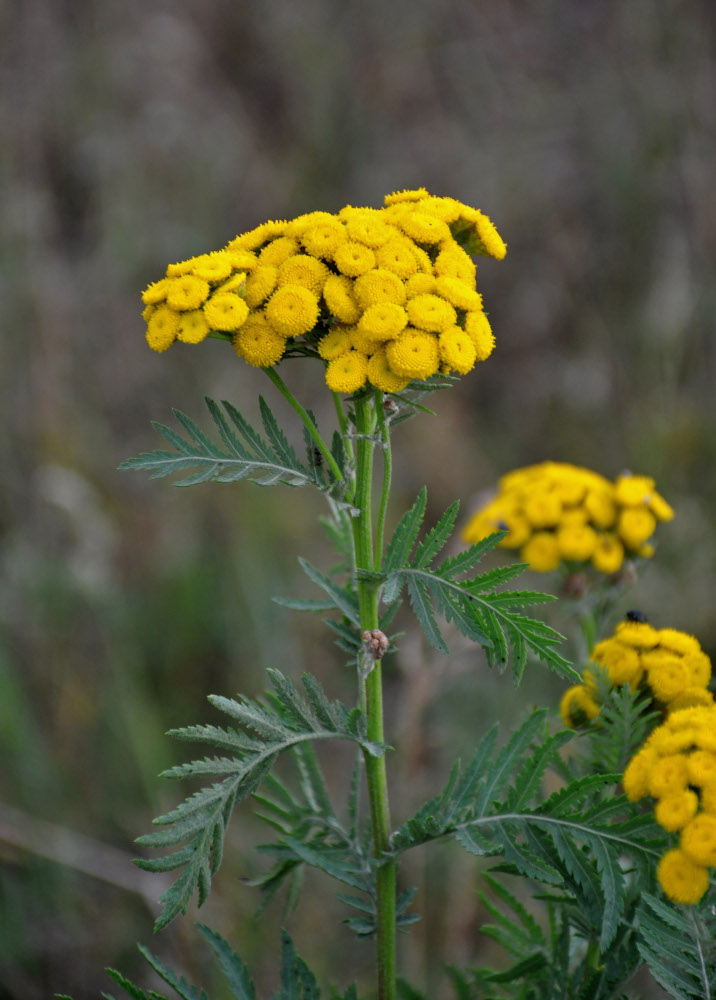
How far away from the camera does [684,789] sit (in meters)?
1.26

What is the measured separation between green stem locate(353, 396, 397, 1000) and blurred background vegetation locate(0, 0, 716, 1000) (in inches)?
Answer: 45.2

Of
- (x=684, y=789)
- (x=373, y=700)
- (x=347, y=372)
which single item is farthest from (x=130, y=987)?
(x=347, y=372)

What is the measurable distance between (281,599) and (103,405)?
151 inches

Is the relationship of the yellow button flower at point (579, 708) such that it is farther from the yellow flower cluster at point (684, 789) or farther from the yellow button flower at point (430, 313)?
the yellow button flower at point (430, 313)

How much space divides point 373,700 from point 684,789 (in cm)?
50

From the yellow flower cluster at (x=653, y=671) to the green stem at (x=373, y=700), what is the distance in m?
0.42

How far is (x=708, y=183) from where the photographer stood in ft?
18.0

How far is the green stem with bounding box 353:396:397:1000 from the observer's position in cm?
136

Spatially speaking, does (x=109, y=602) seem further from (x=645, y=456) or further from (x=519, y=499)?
(x=645, y=456)

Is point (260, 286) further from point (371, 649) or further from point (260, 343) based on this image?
point (371, 649)

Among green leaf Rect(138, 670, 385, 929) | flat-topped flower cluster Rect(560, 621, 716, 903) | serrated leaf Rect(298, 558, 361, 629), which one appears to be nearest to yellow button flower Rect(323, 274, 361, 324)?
serrated leaf Rect(298, 558, 361, 629)

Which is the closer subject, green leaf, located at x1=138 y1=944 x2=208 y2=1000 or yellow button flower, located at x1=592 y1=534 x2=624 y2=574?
green leaf, located at x1=138 y1=944 x2=208 y2=1000

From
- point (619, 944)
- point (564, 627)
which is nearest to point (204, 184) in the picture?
point (564, 627)

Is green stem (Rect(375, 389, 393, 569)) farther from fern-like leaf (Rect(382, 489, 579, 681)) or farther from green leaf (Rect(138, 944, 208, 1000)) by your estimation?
green leaf (Rect(138, 944, 208, 1000))
